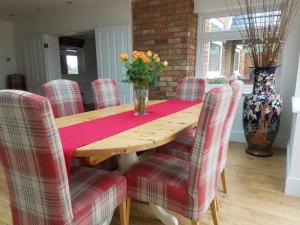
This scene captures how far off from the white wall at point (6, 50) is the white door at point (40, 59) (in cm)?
54

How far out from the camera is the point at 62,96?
218cm

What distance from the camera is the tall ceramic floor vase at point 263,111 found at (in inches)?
106

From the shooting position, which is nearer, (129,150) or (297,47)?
(129,150)

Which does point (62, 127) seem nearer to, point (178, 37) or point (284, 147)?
point (178, 37)

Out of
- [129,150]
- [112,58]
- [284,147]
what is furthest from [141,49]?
[129,150]

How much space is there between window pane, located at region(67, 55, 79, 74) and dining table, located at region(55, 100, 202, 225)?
6.15m

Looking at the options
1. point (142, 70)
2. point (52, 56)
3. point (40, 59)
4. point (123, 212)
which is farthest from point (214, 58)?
point (40, 59)

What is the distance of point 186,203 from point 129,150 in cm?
42

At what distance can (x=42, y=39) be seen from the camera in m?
4.98

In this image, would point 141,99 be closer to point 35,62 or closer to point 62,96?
point 62,96

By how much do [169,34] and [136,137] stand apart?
274 centimetres

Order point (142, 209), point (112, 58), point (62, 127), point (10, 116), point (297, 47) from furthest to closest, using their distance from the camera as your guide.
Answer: point (112, 58), point (297, 47), point (142, 209), point (62, 127), point (10, 116)

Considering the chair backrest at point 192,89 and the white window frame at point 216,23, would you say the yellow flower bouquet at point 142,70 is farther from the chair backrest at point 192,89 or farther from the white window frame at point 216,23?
the white window frame at point 216,23

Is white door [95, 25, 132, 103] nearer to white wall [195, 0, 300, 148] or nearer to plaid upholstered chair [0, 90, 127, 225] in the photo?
white wall [195, 0, 300, 148]
